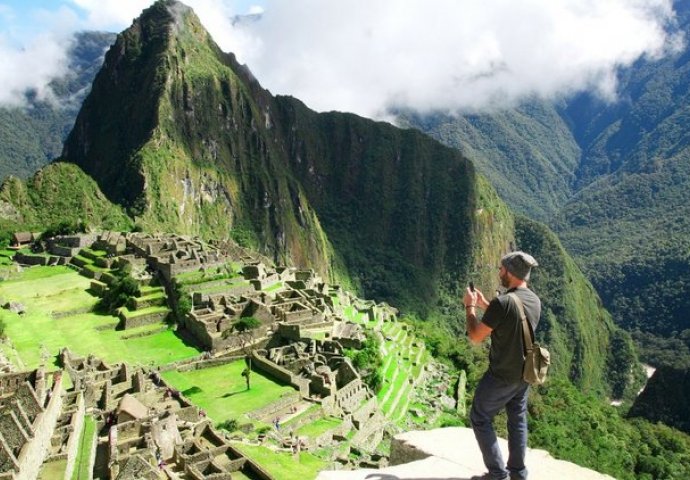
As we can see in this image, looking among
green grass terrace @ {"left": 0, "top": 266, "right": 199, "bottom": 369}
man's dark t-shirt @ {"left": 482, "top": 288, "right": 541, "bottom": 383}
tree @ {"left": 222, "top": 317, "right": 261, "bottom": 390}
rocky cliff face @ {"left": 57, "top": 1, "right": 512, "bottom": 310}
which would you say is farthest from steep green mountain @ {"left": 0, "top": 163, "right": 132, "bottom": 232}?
man's dark t-shirt @ {"left": 482, "top": 288, "right": 541, "bottom": 383}

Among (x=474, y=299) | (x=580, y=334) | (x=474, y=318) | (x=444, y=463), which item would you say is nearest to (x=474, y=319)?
(x=474, y=318)

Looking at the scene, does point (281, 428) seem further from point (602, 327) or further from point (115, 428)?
point (602, 327)

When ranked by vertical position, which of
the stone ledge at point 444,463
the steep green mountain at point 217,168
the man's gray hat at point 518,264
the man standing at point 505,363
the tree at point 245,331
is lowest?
the tree at point 245,331

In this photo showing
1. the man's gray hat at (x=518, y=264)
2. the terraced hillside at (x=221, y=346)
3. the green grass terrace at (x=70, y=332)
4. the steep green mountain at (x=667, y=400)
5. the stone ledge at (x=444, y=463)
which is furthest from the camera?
the steep green mountain at (x=667, y=400)

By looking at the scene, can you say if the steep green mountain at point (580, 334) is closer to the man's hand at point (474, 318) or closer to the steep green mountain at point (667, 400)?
the steep green mountain at point (667, 400)

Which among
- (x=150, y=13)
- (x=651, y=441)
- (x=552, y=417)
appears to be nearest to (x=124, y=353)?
(x=552, y=417)

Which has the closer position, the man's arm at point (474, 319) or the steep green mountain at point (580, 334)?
the man's arm at point (474, 319)

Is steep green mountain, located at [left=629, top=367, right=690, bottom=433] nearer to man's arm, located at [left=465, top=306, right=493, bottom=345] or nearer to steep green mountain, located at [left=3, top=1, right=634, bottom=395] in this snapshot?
steep green mountain, located at [left=3, top=1, right=634, bottom=395]

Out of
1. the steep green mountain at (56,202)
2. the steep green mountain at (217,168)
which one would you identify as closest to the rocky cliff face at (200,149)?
the steep green mountain at (217,168)
